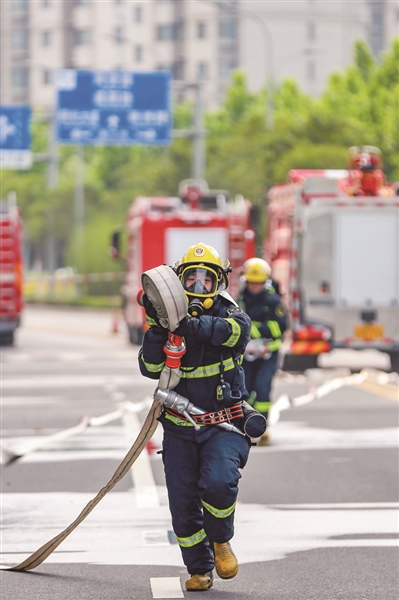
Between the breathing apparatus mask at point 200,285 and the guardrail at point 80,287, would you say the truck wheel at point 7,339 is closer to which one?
the breathing apparatus mask at point 200,285

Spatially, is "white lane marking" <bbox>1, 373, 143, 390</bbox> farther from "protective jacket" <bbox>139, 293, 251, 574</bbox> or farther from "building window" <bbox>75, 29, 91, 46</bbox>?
"building window" <bbox>75, 29, 91, 46</bbox>

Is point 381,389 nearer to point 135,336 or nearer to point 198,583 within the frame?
point 135,336

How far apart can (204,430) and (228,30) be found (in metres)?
122

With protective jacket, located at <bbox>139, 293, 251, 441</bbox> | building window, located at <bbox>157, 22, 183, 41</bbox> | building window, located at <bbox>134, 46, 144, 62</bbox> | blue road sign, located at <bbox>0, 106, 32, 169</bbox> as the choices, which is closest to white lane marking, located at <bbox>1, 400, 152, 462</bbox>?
protective jacket, located at <bbox>139, 293, 251, 441</bbox>

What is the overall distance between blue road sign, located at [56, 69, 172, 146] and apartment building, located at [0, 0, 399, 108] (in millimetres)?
81327

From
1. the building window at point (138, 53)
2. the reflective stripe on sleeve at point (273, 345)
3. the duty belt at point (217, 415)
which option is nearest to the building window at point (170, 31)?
the building window at point (138, 53)

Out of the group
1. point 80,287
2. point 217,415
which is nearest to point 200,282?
point 217,415

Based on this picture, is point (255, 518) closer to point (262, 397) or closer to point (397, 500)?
point (397, 500)

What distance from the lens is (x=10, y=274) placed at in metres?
29.1

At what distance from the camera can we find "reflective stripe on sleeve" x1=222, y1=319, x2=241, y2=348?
682 centimetres

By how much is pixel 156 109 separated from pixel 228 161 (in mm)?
11026

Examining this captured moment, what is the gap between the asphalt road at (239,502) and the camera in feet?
23.1

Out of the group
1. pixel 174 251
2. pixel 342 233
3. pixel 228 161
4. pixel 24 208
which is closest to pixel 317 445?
pixel 342 233

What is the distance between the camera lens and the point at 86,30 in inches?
5017
